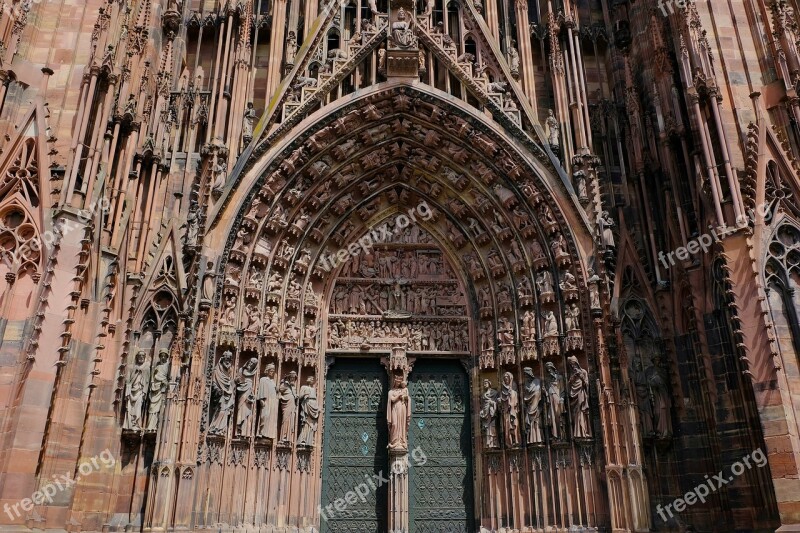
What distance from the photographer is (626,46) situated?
1496 cm

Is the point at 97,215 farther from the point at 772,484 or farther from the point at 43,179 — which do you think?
the point at 772,484

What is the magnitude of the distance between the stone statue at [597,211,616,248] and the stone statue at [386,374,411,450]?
16.6 feet

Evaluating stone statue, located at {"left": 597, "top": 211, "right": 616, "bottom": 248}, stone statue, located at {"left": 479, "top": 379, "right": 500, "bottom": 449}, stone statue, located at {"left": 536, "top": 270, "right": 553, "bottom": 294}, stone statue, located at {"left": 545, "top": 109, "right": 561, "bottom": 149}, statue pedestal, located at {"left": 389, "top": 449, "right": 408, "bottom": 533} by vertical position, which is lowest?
statue pedestal, located at {"left": 389, "top": 449, "right": 408, "bottom": 533}

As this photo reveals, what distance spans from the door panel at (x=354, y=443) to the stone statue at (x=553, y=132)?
20.0ft

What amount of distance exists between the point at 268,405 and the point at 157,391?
2.07 m

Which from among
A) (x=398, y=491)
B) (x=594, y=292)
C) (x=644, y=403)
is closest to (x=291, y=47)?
(x=594, y=292)

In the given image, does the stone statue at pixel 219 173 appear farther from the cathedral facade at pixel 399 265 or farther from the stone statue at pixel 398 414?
the stone statue at pixel 398 414

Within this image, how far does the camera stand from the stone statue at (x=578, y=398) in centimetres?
1181

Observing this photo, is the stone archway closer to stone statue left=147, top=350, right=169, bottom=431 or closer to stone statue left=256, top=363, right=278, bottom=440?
stone statue left=256, top=363, right=278, bottom=440

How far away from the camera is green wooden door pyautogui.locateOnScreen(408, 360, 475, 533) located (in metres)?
13.1

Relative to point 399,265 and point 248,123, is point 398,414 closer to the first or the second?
point 399,265

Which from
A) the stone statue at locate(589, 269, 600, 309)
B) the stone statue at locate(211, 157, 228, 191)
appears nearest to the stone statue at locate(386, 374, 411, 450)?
the stone statue at locate(589, 269, 600, 309)

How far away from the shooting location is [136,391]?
11.3m

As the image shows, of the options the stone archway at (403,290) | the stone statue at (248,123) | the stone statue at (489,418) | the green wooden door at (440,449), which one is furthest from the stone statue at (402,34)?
the stone statue at (489,418)
